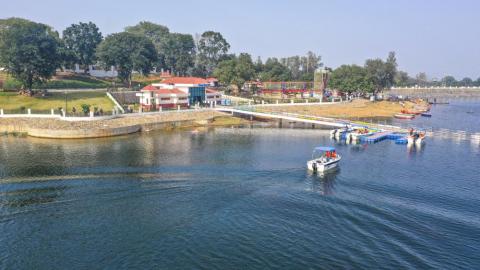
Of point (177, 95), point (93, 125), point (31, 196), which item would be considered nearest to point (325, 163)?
point (31, 196)

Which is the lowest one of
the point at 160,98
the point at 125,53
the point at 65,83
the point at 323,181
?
the point at 323,181

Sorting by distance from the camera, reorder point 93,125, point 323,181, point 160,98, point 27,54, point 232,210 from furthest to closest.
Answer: point 160,98
point 27,54
point 93,125
point 323,181
point 232,210

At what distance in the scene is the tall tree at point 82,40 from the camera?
150250 mm

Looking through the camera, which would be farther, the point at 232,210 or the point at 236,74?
the point at 236,74

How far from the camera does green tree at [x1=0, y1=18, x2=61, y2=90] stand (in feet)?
331

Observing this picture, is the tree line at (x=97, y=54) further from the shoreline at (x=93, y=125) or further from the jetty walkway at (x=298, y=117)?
the jetty walkway at (x=298, y=117)

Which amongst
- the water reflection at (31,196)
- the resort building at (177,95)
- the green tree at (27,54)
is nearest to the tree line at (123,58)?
the green tree at (27,54)

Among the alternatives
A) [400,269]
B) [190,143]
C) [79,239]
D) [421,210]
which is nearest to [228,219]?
[79,239]

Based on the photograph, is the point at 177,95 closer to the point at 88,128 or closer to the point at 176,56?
the point at 88,128

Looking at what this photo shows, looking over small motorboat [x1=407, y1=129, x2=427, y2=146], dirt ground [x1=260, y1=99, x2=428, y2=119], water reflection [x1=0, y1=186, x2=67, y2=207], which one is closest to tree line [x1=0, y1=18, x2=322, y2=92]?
dirt ground [x1=260, y1=99, x2=428, y2=119]

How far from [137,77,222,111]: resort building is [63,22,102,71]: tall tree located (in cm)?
4686

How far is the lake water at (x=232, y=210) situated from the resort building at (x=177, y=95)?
38742 millimetres

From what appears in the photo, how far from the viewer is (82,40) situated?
15075 centimetres

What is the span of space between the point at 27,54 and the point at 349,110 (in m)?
102
